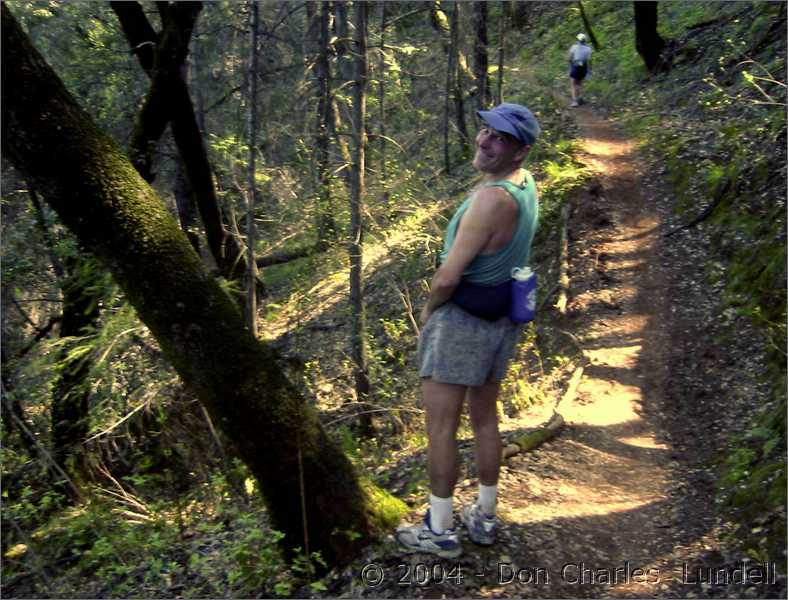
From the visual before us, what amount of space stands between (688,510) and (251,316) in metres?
6.02

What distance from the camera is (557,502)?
4902 millimetres

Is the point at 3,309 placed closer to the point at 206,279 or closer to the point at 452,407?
the point at 206,279

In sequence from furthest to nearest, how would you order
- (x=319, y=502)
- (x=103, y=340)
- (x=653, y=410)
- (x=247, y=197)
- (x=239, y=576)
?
(x=247, y=197), (x=103, y=340), (x=653, y=410), (x=239, y=576), (x=319, y=502)

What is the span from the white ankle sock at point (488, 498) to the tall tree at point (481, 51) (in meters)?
14.4

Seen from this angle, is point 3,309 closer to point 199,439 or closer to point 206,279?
point 199,439

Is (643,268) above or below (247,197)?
below

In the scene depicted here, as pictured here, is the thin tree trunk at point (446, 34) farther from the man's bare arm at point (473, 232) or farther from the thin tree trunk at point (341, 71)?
the man's bare arm at point (473, 232)

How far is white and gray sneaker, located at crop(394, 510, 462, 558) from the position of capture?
3971mm

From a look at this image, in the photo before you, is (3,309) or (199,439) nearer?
(199,439)

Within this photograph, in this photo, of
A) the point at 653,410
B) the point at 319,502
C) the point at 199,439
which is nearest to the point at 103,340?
the point at 199,439

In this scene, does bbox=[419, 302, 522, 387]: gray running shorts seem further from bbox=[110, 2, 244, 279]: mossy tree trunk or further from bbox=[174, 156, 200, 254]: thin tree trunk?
bbox=[174, 156, 200, 254]: thin tree trunk

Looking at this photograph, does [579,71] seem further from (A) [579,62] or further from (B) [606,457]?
(B) [606,457]

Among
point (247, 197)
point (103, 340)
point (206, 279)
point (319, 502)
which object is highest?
point (247, 197)

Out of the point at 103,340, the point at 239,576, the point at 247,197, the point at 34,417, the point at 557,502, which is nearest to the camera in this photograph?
the point at 239,576
